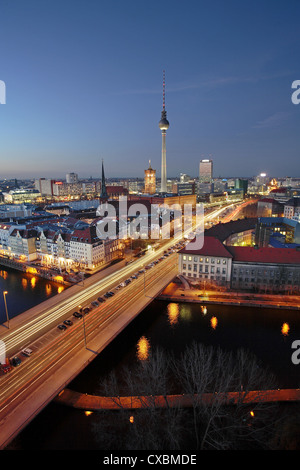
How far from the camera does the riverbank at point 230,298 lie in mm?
38469

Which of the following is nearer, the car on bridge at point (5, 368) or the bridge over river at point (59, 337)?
the bridge over river at point (59, 337)

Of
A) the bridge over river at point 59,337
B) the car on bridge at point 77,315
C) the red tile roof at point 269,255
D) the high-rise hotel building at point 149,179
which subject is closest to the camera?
the bridge over river at point 59,337

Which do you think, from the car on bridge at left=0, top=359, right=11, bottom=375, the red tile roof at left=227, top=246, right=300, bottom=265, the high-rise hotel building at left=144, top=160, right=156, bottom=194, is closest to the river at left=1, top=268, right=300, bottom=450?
the car on bridge at left=0, top=359, right=11, bottom=375

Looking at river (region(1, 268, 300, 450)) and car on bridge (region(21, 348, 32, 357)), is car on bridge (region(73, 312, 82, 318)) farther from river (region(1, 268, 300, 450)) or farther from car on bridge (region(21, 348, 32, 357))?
car on bridge (region(21, 348, 32, 357))

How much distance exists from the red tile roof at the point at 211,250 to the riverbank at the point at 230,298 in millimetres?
6459

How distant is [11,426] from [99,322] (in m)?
13.9

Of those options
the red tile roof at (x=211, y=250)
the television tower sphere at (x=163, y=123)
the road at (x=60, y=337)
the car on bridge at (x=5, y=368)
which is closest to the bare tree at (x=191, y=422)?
the road at (x=60, y=337)

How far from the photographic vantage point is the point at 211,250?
44.8 meters

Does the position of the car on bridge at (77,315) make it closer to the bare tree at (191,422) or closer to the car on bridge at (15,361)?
the car on bridge at (15,361)

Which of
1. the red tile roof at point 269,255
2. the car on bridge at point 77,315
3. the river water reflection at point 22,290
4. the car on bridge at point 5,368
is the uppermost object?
the red tile roof at point 269,255

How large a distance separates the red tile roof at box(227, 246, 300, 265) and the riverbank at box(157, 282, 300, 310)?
18.6 feet

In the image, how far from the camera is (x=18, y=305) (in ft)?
133

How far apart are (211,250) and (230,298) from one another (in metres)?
8.87
